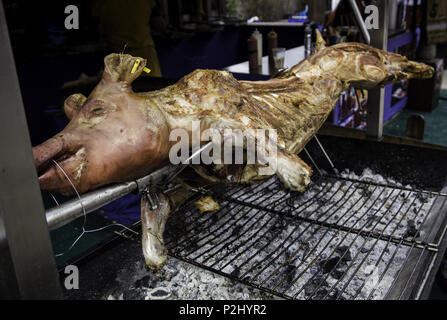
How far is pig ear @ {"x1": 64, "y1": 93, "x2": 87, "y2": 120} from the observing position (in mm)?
1667

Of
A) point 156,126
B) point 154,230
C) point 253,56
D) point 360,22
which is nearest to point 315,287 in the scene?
point 154,230

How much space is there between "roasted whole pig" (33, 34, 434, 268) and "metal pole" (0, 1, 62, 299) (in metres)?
0.44

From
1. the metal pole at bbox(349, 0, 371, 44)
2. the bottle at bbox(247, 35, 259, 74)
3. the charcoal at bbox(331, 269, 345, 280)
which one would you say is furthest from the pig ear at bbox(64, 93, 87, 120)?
the bottle at bbox(247, 35, 259, 74)

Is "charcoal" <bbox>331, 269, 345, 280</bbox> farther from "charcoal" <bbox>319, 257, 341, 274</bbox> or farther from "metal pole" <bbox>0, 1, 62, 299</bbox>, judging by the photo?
"metal pole" <bbox>0, 1, 62, 299</bbox>

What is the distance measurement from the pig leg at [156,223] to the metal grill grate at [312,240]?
216 millimetres

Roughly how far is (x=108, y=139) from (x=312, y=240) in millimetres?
1357

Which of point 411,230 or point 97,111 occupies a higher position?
point 97,111

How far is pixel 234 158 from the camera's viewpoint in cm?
186

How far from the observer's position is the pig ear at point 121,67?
1.58 m

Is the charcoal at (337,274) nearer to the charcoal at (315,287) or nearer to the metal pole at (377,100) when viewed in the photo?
the charcoal at (315,287)

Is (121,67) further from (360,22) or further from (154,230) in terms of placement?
(360,22)

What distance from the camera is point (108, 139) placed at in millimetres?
1493

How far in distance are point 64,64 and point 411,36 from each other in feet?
17.9
